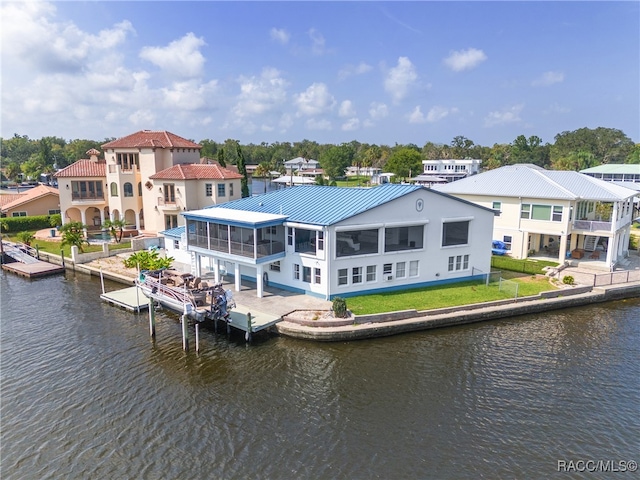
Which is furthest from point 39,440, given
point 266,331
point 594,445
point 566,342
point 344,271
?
point 566,342

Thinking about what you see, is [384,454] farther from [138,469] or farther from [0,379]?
[0,379]

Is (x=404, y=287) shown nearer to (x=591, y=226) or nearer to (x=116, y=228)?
(x=591, y=226)

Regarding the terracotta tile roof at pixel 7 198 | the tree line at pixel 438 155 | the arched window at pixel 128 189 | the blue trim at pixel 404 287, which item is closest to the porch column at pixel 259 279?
the blue trim at pixel 404 287

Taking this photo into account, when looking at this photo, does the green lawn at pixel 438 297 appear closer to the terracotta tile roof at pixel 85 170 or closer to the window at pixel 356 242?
the window at pixel 356 242

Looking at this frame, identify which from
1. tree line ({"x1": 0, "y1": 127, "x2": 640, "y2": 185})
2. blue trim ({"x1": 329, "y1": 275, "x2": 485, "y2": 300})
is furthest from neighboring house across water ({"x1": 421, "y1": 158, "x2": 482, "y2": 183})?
blue trim ({"x1": 329, "y1": 275, "x2": 485, "y2": 300})

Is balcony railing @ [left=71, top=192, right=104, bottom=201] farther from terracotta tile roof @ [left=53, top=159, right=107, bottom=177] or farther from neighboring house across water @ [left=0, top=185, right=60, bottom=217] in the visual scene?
neighboring house across water @ [left=0, top=185, right=60, bottom=217]

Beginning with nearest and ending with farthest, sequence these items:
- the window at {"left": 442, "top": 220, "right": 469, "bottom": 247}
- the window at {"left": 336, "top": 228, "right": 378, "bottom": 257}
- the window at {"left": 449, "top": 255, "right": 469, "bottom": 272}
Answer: the window at {"left": 336, "top": 228, "right": 378, "bottom": 257} → the window at {"left": 442, "top": 220, "right": 469, "bottom": 247} → the window at {"left": 449, "top": 255, "right": 469, "bottom": 272}
